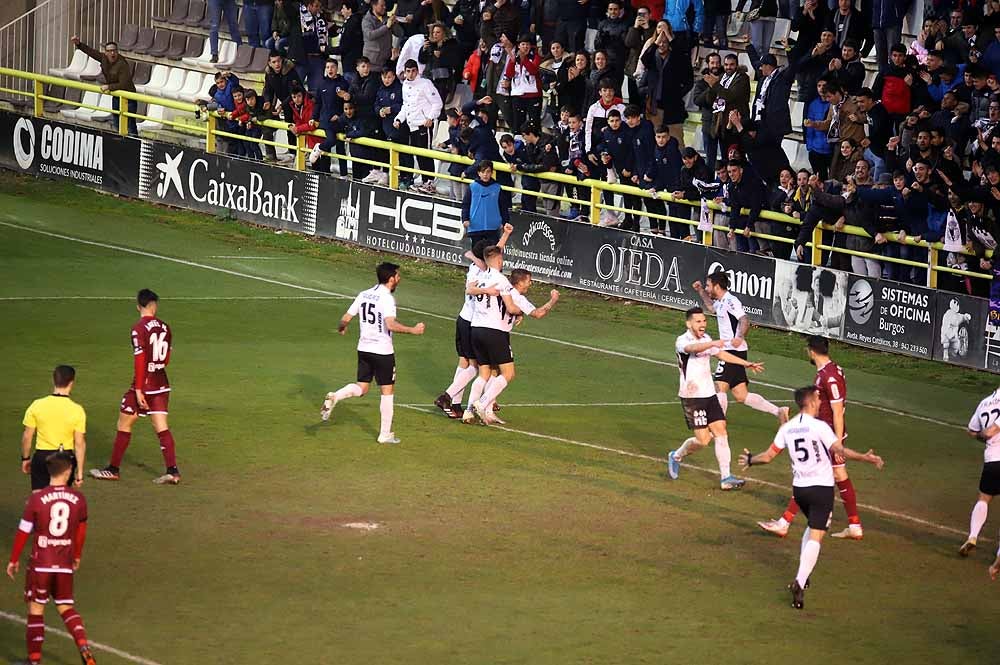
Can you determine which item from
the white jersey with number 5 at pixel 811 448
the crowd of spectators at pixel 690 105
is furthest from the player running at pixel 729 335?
the crowd of spectators at pixel 690 105

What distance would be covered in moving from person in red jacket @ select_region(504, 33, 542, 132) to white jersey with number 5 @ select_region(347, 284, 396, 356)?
1231cm

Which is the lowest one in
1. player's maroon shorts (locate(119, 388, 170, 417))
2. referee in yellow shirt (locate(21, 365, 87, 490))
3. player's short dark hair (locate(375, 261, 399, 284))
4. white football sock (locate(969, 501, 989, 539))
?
white football sock (locate(969, 501, 989, 539))

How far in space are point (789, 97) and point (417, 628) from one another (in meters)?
17.2

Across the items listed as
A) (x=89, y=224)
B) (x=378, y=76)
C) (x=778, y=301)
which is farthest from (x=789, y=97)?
(x=89, y=224)

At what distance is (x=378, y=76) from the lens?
3172cm

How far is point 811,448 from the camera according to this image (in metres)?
13.9

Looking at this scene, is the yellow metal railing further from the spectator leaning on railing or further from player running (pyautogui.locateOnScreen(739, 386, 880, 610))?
player running (pyautogui.locateOnScreen(739, 386, 880, 610))

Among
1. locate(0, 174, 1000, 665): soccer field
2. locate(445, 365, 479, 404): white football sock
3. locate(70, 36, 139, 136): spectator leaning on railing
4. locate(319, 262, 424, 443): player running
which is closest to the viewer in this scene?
locate(0, 174, 1000, 665): soccer field

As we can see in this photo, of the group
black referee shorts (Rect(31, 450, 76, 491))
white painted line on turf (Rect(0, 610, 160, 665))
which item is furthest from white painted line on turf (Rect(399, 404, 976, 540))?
white painted line on turf (Rect(0, 610, 160, 665))

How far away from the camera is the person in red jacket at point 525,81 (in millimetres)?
29266

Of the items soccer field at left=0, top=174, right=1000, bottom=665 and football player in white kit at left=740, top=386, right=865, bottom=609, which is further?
football player in white kit at left=740, top=386, right=865, bottom=609

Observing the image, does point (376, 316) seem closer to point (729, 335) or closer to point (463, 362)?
point (463, 362)

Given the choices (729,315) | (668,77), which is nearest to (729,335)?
(729,315)

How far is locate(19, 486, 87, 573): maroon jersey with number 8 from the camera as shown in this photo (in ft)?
37.2
